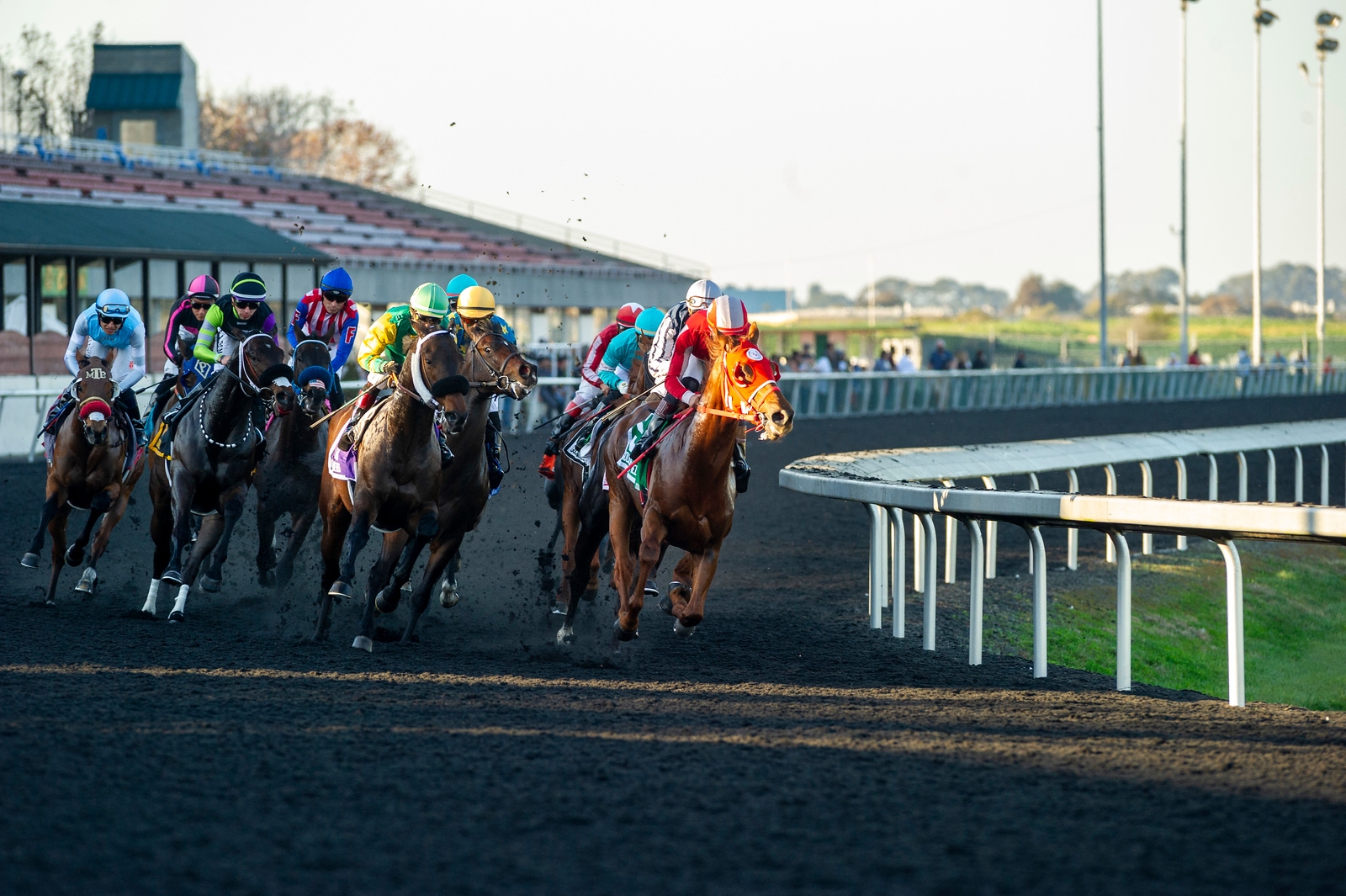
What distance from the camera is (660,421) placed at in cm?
723

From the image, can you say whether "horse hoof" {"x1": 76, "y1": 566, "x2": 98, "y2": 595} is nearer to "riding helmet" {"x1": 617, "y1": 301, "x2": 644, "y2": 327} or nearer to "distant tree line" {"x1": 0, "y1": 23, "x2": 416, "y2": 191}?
"riding helmet" {"x1": 617, "y1": 301, "x2": 644, "y2": 327}

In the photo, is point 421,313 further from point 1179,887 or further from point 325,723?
point 1179,887

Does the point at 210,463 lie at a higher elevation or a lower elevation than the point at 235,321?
lower

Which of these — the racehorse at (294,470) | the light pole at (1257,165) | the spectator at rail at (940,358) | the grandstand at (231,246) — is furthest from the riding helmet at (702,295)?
the light pole at (1257,165)

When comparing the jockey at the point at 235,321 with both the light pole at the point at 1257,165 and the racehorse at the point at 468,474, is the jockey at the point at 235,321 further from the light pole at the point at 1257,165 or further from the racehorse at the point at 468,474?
the light pole at the point at 1257,165

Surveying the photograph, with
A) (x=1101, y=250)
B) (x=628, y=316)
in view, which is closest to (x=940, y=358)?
(x=1101, y=250)

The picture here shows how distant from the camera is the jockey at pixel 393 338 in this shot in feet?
25.6

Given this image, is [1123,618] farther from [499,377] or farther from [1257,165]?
[1257,165]

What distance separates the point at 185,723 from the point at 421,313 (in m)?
3.09

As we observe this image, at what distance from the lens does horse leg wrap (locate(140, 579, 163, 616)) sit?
841 centimetres

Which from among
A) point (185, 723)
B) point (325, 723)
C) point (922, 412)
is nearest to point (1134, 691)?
point (325, 723)

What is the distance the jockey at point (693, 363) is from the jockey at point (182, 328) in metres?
3.28

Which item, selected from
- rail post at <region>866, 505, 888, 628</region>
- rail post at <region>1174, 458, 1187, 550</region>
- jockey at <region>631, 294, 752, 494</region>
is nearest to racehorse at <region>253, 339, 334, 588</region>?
jockey at <region>631, 294, 752, 494</region>

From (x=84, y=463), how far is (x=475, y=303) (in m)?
2.66
